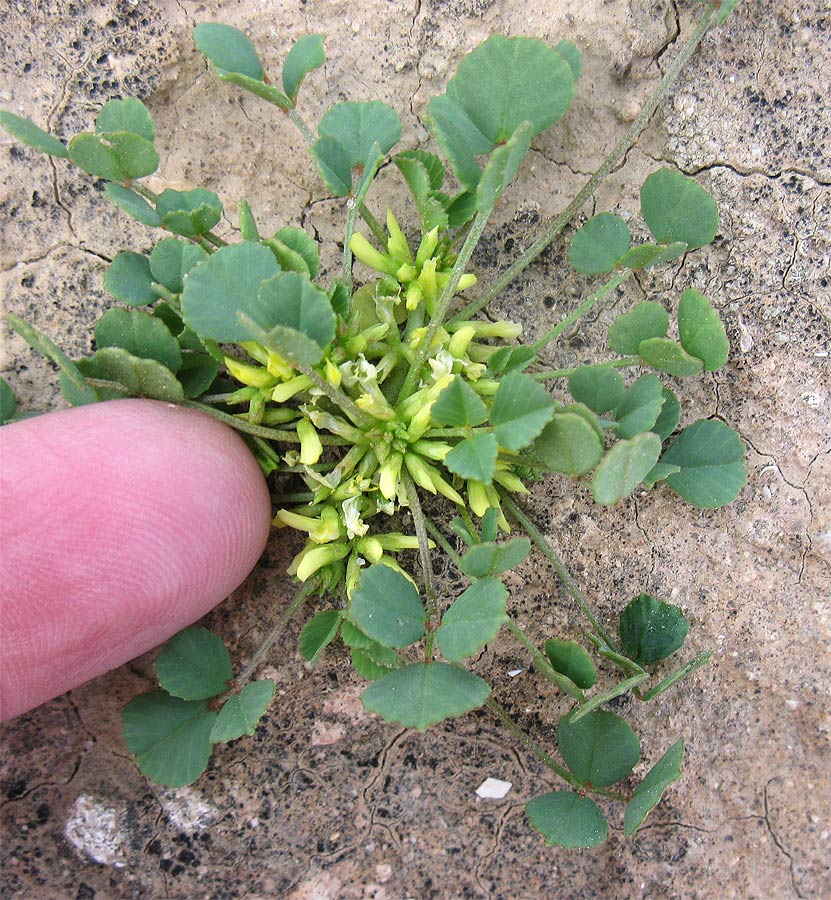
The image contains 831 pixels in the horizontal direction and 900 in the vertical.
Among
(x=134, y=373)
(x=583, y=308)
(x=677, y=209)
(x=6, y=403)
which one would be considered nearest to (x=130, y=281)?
(x=134, y=373)

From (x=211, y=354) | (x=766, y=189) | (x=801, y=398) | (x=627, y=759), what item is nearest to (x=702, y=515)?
(x=801, y=398)

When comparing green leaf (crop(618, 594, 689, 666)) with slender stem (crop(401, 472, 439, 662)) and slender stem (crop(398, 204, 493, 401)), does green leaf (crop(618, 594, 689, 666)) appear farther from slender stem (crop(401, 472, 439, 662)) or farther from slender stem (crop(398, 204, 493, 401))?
slender stem (crop(398, 204, 493, 401))

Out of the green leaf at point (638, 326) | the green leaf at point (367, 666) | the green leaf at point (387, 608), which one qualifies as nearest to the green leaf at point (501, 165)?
the green leaf at point (638, 326)

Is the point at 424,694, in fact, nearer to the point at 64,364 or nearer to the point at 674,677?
the point at 674,677

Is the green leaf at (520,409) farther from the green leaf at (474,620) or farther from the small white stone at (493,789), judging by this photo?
the small white stone at (493,789)

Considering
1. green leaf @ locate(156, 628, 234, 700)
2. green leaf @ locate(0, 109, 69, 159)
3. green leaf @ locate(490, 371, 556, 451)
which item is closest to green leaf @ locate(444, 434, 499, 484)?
green leaf @ locate(490, 371, 556, 451)

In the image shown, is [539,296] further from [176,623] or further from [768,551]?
[176,623]
